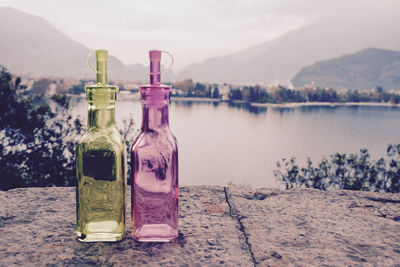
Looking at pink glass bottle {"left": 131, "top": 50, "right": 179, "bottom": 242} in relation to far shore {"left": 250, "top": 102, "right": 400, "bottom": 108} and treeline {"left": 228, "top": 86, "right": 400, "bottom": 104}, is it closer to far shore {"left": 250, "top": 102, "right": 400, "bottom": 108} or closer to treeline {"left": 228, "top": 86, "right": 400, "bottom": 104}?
treeline {"left": 228, "top": 86, "right": 400, "bottom": 104}

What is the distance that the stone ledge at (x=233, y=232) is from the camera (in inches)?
37.2

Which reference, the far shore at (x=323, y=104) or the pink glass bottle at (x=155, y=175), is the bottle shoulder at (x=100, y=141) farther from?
the far shore at (x=323, y=104)

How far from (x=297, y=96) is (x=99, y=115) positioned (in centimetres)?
7393

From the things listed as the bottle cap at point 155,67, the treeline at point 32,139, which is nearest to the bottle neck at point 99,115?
the bottle cap at point 155,67

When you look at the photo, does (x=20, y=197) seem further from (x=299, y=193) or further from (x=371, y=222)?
(x=371, y=222)

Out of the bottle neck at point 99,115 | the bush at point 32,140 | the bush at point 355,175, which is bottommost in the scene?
the bush at point 355,175

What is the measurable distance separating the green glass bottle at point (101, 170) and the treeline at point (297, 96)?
66.8 m

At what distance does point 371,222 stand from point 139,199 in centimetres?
81

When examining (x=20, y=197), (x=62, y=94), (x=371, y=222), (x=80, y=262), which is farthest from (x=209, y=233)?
(x=62, y=94)

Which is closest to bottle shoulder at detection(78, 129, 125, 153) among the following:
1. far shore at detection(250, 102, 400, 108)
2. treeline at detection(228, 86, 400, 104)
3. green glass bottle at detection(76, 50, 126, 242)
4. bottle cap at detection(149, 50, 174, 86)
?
green glass bottle at detection(76, 50, 126, 242)

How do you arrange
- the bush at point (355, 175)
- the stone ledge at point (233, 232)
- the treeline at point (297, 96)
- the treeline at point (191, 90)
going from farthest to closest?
the treeline at point (297, 96) → the treeline at point (191, 90) → the bush at point (355, 175) → the stone ledge at point (233, 232)

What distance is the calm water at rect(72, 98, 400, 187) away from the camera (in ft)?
80.8

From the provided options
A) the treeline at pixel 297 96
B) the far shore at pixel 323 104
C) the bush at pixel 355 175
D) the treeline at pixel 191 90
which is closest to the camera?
the bush at pixel 355 175

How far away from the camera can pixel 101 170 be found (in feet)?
3.29
